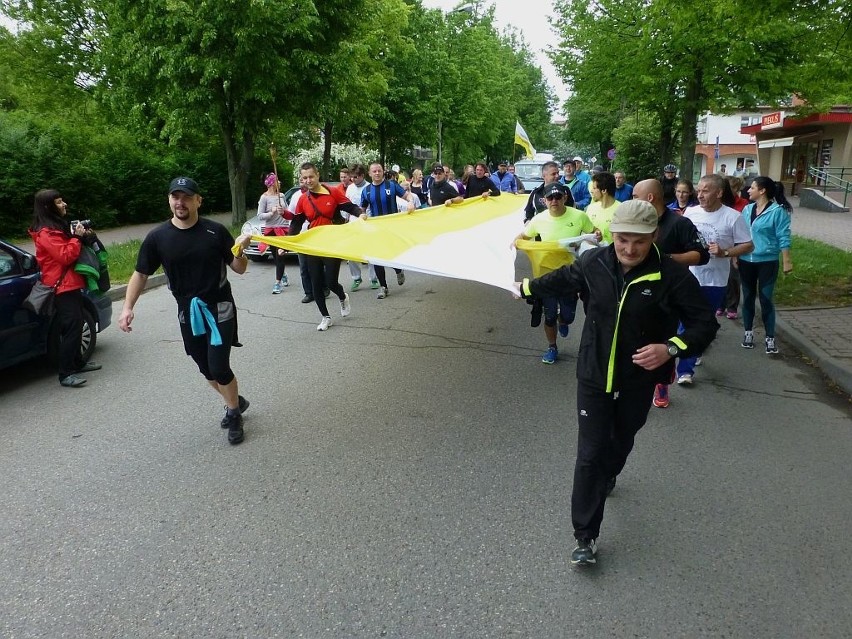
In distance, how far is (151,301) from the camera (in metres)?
10.3

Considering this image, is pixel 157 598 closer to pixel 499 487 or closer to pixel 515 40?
pixel 499 487

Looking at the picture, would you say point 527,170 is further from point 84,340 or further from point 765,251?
point 84,340

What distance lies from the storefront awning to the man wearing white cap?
126 ft

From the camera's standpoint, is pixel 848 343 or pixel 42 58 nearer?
pixel 848 343

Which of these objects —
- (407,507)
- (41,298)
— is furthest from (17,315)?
(407,507)

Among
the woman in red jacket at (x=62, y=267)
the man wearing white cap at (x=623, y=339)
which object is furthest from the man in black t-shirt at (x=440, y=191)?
the man wearing white cap at (x=623, y=339)

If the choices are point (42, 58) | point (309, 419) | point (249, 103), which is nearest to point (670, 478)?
point (309, 419)

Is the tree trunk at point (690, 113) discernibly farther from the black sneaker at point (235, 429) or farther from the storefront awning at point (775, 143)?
the storefront awning at point (775, 143)

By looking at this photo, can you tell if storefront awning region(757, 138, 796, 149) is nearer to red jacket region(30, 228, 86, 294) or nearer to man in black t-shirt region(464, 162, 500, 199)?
man in black t-shirt region(464, 162, 500, 199)

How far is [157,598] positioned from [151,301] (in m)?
7.97

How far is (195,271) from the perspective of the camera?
4.51 m

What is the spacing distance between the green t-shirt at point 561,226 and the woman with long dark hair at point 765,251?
2080mm

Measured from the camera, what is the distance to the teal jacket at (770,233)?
6.69 m

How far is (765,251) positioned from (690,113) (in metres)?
14.0
